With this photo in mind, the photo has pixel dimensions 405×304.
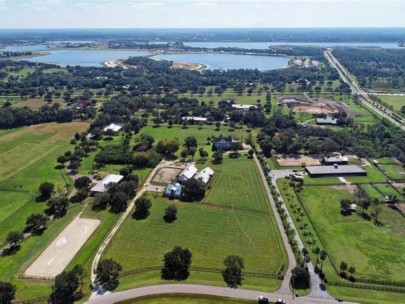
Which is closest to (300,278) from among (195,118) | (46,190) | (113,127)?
(46,190)

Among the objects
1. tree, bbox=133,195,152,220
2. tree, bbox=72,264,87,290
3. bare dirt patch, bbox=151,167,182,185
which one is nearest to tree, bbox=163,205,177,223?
tree, bbox=133,195,152,220

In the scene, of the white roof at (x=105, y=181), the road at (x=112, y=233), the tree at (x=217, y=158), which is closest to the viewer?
the road at (x=112, y=233)

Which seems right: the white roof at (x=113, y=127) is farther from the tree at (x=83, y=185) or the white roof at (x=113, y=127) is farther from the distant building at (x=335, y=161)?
the distant building at (x=335, y=161)

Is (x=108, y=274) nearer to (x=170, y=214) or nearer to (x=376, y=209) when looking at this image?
(x=170, y=214)

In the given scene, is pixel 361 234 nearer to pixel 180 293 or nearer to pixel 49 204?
pixel 180 293

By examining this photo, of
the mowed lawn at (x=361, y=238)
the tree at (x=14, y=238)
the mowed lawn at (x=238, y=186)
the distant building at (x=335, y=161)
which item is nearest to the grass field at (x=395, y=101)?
the distant building at (x=335, y=161)
